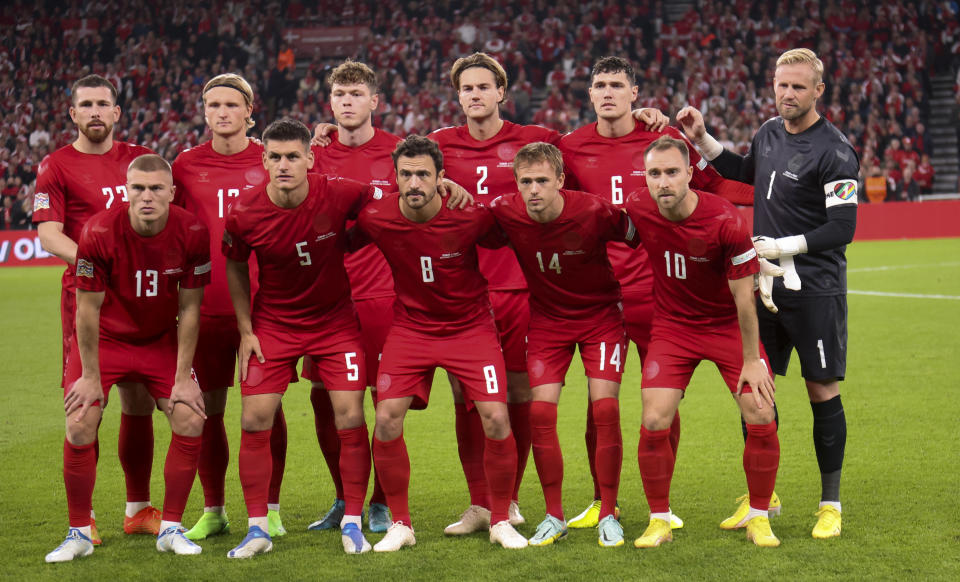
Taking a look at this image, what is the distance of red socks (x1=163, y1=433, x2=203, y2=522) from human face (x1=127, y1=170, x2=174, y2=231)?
1022 millimetres

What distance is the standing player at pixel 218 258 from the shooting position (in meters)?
5.27

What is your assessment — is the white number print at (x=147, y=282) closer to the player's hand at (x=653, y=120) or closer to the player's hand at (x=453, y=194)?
the player's hand at (x=453, y=194)

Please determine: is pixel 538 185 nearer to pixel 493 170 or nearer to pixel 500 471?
pixel 493 170

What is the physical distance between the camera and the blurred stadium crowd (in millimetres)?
25078

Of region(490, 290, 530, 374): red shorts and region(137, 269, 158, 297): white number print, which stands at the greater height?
region(137, 269, 158, 297): white number print

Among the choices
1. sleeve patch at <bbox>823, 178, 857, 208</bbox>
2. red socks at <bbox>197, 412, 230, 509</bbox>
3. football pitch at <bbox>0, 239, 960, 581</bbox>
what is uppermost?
sleeve patch at <bbox>823, 178, 857, 208</bbox>

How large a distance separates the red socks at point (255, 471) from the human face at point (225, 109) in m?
1.57

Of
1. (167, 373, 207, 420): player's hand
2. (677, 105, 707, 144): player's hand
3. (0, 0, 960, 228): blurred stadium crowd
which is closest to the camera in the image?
(167, 373, 207, 420): player's hand

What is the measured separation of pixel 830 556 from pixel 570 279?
66.8 inches

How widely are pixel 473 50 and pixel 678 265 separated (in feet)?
76.2

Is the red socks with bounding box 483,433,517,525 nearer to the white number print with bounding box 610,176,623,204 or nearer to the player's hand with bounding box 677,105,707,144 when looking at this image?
the white number print with bounding box 610,176,623,204

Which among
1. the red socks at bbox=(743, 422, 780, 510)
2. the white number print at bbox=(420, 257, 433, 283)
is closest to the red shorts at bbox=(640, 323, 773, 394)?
the red socks at bbox=(743, 422, 780, 510)

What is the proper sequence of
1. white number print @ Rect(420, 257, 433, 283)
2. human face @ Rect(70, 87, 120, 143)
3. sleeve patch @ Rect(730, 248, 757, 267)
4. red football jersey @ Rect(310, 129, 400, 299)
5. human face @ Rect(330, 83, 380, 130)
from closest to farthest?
1. sleeve patch @ Rect(730, 248, 757, 267)
2. white number print @ Rect(420, 257, 433, 283)
3. human face @ Rect(70, 87, 120, 143)
4. human face @ Rect(330, 83, 380, 130)
5. red football jersey @ Rect(310, 129, 400, 299)

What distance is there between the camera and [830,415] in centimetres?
500
